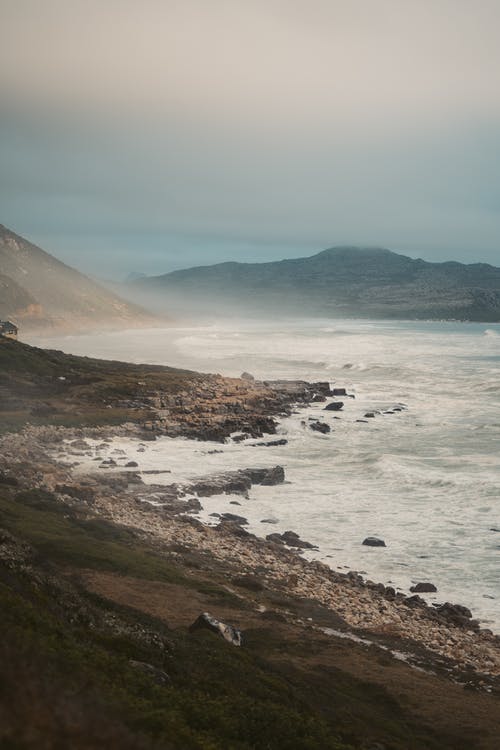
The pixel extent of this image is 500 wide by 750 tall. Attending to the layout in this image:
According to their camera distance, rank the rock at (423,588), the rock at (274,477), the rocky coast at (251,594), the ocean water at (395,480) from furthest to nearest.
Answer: the rock at (274,477) → the ocean water at (395,480) → the rock at (423,588) → the rocky coast at (251,594)

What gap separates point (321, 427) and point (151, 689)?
54.6 meters

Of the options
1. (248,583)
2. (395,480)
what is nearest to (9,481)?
(248,583)

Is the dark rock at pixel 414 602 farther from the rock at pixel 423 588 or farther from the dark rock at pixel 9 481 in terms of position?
the dark rock at pixel 9 481

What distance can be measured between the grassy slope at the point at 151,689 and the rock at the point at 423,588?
31.0ft

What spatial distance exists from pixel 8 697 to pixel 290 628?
16.4 metres

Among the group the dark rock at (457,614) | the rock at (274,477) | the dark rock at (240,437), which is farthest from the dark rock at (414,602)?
the dark rock at (240,437)

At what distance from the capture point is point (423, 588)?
28.4 meters

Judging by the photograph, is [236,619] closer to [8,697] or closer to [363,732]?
[363,732]

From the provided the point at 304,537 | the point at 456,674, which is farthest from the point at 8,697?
the point at 304,537

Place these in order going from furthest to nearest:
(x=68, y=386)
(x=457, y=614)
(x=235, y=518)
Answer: (x=68, y=386) < (x=235, y=518) < (x=457, y=614)

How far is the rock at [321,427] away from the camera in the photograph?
2564 inches

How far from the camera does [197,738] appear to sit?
10.6 meters

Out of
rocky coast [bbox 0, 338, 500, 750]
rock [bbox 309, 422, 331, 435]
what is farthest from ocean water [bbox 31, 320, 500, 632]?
rocky coast [bbox 0, 338, 500, 750]

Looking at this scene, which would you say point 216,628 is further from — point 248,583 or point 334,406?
point 334,406
